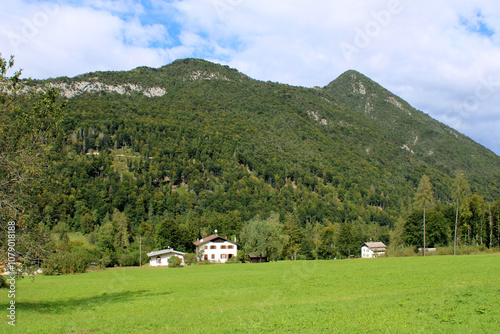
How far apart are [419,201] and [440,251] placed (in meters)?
10.3

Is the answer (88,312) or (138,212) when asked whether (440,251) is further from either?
(138,212)

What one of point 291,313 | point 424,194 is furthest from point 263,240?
point 291,313

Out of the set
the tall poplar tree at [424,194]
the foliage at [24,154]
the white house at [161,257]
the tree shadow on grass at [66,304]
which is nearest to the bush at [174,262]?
the white house at [161,257]

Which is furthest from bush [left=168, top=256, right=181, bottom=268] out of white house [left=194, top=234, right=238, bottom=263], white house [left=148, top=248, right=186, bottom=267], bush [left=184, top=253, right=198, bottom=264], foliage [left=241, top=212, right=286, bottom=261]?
white house [left=194, top=234, right=238, bottom=263]

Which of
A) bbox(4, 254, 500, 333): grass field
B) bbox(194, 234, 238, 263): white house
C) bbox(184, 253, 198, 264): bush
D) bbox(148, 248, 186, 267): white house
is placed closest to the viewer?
bbox(4, 254, 500, 333): grass field

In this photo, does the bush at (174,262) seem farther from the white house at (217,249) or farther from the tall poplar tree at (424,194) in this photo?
the tall poplar tree at (424,194)

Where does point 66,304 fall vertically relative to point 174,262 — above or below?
above

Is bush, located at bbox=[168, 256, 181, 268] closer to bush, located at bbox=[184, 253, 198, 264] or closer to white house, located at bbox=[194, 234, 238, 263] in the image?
bush, located at bbox=[184, 253, 198, 264]

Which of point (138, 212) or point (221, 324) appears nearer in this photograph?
point (221, 324)

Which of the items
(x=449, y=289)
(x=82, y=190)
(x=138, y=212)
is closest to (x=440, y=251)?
(x=449, y=289)

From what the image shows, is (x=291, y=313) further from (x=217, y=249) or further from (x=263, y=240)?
(x=217, y=249)

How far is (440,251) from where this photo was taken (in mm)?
68125

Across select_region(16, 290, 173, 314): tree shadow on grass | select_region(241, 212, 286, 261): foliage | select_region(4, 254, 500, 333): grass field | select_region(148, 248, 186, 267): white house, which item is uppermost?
select_region(4, 254, 500, 333): grass field

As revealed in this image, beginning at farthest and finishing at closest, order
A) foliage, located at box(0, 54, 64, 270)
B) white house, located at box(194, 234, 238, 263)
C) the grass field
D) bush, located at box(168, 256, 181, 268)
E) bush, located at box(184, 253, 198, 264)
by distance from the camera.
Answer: white house, located at box(194, 234, 238, 263), bush, located at box(184, 253, 198, 264), bush, located at box(168, 256, 181, 268), foliage, located at box(0, 54, 64, 270), the grass field
